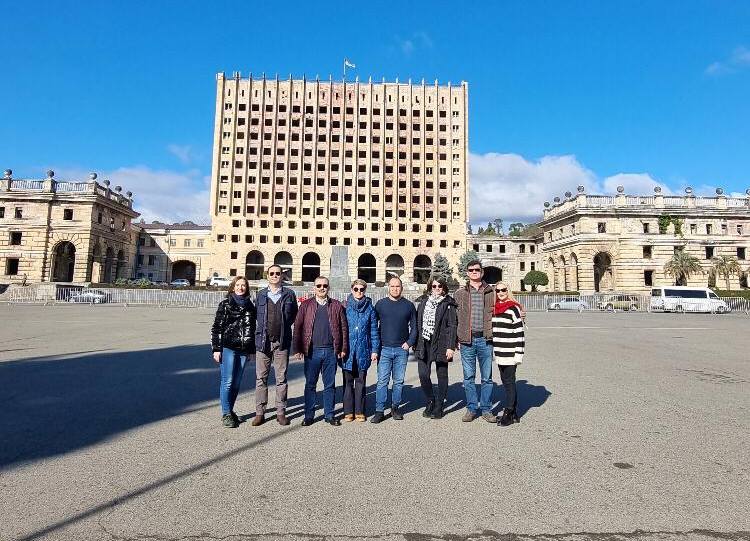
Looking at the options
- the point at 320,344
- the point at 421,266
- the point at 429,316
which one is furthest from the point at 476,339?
the point at 421,266

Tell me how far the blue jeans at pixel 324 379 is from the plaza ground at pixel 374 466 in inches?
10.7

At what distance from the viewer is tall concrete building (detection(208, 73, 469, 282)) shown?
215 ft

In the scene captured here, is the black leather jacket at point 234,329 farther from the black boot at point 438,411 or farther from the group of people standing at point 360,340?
the black boot at point 438,411

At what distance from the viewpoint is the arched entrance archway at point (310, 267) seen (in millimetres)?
66062

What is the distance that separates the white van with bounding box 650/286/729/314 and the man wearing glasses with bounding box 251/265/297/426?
1463 inches

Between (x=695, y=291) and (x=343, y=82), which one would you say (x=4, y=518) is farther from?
(x=343, y=82)

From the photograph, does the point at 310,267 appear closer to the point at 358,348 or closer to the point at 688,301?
the point at 688,301

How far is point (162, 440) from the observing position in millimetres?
4719

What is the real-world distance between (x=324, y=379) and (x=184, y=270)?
74.5 metres

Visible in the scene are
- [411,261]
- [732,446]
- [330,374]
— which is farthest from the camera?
[411,261]

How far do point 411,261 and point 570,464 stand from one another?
62.2 m

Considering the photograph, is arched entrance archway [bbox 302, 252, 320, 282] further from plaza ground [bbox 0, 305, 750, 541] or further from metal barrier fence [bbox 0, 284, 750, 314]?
plaza ground [bbox 0, 305, 750, 541]

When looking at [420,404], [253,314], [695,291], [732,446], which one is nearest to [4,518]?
[253,314]

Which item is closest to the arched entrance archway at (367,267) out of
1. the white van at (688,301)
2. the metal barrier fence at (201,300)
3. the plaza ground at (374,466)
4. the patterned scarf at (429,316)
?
the metal barrier fence at (201,300)
